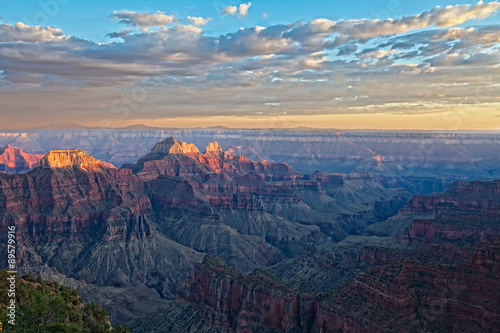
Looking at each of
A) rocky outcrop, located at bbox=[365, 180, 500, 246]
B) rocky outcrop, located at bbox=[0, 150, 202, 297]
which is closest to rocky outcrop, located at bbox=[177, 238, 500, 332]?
rocky outcrop, located at bbox=[365, 180, 500, 246]

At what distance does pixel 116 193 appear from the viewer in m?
196

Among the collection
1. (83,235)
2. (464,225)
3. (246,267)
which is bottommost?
(246,267)

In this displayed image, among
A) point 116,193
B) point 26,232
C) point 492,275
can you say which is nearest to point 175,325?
point 492,275

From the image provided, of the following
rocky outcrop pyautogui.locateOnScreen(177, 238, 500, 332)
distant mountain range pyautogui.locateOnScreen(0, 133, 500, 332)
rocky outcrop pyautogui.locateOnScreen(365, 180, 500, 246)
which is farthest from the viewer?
rocky outcrop pyautogui.locateOnScreen(365, 180, 500, 246)

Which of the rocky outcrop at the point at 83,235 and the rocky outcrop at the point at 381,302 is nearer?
the rocky outcrop at the point at 381,302

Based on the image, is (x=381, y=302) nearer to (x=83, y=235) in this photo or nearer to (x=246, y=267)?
(x=246, y=267)

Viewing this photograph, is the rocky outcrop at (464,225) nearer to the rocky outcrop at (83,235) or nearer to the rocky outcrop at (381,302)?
the rocky outcrop at (381,302)

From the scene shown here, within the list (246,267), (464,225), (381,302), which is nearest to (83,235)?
(246,267)

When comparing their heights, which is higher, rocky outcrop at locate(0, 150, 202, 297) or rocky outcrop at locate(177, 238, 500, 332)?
rocky outcrop at locate(177, 238, 500, 332)

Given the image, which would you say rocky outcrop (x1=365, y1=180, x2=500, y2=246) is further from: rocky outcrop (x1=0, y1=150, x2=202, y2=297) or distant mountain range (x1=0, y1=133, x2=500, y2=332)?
rocky outcrop (x1=0, y1=150, x2=202, y2=297)

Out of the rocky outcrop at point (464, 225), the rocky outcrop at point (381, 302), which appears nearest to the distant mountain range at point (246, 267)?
the rocky outcrop at point (381, 302)

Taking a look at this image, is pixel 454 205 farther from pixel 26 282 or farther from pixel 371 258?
pixel 26 282

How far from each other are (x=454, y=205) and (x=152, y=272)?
12617cm

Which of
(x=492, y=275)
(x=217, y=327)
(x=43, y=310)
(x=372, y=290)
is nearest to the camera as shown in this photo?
(x=43, y=310)
